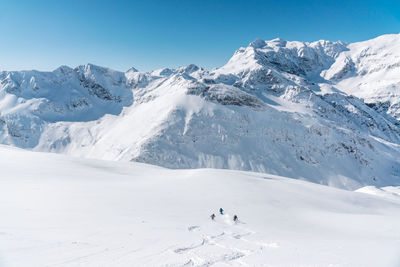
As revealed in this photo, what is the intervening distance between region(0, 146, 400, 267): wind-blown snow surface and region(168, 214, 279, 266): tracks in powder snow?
5 centimetres

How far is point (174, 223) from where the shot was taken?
18.1 metres

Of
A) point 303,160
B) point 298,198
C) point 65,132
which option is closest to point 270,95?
point 303,160

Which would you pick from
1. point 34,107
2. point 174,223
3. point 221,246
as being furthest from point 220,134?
point 34,107

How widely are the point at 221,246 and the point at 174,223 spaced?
4855 millimetres

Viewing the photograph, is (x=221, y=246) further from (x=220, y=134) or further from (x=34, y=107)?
(x=34, y=107)

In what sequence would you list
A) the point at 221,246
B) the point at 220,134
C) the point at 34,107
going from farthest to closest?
the point at 34,107, the point at 220,134, the point at 221,246

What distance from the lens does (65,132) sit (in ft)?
527

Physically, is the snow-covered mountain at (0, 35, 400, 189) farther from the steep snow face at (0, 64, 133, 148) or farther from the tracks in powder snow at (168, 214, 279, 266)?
the tracks in powder snow at (168, 214, 279, 266)

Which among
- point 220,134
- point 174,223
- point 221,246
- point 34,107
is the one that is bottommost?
point 221,246

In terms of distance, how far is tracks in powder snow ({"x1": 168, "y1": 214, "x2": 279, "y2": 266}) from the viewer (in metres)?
12.0

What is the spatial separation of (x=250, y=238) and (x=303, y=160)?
105m

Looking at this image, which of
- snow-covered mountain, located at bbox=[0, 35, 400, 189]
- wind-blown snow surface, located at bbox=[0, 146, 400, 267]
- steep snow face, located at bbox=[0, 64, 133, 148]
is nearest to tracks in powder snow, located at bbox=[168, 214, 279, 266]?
wind-blown snow surface, located at bbox=[0, 146, 400, 267]

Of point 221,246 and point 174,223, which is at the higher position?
point 174,223

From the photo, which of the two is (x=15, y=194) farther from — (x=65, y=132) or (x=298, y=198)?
(x=65, y=132)
